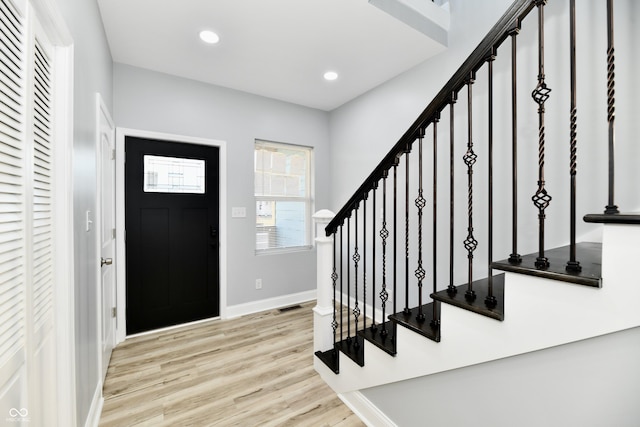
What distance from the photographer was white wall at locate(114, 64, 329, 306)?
8.83 feet

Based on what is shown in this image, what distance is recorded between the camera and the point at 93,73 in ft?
5.71

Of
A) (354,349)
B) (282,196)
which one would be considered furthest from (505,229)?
(282,196)

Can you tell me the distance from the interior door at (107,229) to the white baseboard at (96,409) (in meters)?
0.24

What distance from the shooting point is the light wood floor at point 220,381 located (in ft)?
5.60

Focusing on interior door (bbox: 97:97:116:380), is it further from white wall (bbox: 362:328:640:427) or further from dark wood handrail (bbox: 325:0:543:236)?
white wall (bbox: 362:328:640:427)

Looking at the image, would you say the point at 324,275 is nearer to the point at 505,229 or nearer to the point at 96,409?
the point at 505,229

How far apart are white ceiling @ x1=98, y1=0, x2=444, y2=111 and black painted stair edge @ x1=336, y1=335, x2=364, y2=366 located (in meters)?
2.24

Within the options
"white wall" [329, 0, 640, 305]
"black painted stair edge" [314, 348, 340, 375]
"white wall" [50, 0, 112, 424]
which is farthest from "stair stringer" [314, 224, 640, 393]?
"white wall" [50, 0, 112, 424]

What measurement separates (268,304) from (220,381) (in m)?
1.36

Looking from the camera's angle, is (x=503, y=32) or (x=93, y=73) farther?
(x=93, y=73)

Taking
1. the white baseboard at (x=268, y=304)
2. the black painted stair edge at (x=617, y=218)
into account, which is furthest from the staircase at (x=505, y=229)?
the white baseboard at (x=268, y=304)

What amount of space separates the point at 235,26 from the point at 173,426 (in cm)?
269

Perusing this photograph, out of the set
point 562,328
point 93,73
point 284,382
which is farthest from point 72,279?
point 562,328

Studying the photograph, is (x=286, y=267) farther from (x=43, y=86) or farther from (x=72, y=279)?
(x=43, y=86)
